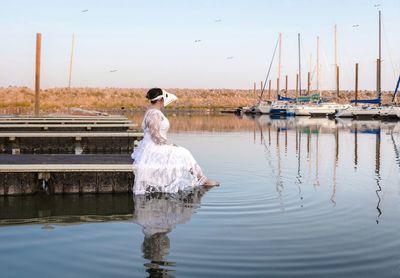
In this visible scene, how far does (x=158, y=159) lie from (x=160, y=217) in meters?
1.99

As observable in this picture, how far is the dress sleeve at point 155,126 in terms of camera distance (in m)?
10.9

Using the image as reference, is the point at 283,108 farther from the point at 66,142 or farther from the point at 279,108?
the point at 66,142

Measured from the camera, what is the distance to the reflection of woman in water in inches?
271

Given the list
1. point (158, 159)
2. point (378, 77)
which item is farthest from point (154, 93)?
point (378, 77)

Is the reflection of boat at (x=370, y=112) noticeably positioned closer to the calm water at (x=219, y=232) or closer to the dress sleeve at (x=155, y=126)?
the calm water at (x=219, y=232)

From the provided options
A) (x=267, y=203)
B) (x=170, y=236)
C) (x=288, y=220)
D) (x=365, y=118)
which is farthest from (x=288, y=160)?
(x=365, y=118)

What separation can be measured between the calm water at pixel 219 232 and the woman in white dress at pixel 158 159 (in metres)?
0.31

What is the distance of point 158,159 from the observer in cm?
1092

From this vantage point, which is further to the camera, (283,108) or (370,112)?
(283,108)

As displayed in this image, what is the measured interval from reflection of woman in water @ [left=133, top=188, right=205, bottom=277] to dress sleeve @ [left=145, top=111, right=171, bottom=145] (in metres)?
1.05

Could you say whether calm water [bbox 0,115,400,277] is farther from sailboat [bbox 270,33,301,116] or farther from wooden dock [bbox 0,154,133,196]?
sailboat [bbox 270,33,301,116]

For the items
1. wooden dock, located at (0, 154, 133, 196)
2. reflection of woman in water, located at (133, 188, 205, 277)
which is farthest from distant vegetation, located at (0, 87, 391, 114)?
reflection of woman in water, located at (133, 188, 205, 277)

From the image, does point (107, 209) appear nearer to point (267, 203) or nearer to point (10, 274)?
point (267, 203)

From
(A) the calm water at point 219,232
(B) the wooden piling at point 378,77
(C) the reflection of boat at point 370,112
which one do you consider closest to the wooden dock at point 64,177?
(A) the calm water at point 219,232
